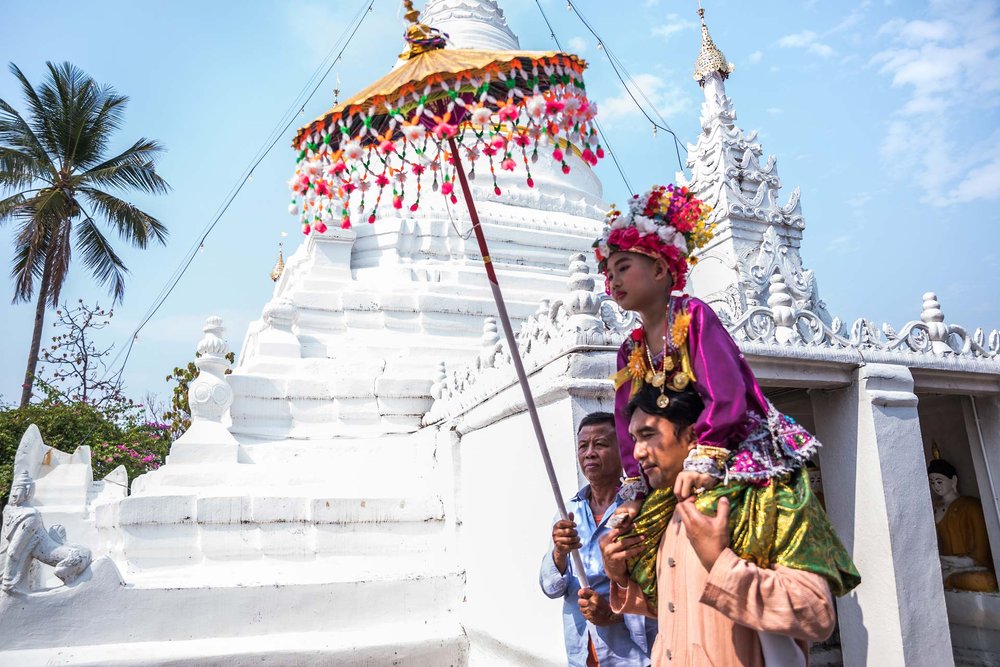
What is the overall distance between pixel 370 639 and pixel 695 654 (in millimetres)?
4996

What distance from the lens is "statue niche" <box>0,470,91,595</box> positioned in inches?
254

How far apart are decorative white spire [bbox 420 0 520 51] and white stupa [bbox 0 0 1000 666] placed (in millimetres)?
8438

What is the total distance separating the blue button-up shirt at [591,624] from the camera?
11.9ft

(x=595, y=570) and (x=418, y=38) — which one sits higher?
(x=418, y=38)

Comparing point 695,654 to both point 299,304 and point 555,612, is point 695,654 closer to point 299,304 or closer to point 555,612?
point 555,612

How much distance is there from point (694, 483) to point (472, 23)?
17225 mm

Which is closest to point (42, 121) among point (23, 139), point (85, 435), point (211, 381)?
point (23, 139)

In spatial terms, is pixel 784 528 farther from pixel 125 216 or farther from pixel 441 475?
pixel 125 216

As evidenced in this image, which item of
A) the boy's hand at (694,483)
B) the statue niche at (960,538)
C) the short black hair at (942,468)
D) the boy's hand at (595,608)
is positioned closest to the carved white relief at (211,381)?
the boy's hand at (595,608)

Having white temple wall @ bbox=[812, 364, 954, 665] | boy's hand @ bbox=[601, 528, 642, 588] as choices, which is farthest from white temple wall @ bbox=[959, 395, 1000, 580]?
boy's hand @ bbox=[601, 528, 642, 588]

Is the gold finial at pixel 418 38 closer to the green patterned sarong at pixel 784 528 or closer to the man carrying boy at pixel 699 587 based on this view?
the man carrying boy at pixel 699 587

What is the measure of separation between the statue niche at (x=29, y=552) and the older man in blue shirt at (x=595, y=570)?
4929 mm

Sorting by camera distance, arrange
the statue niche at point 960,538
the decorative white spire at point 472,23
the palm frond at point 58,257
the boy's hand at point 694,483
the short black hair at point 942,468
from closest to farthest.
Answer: the boy's hand at point 694,483 → the statue niche at point 960,538 → the short black hair at point 942,468 → the decorative white spire at point 472,23 → the palm frond at point 58,257

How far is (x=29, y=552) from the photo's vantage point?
261 inches
